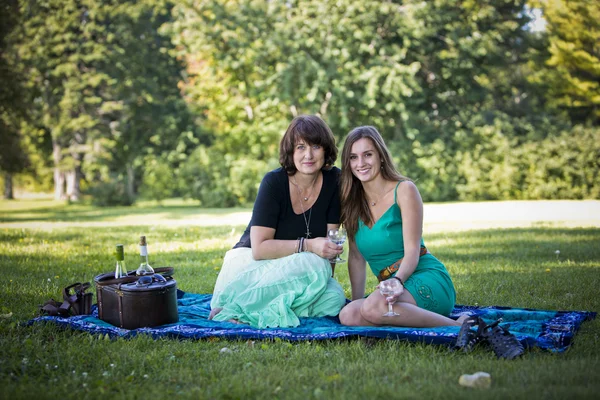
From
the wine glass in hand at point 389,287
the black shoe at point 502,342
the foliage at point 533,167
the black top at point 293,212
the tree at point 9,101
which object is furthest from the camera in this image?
the foliage at point 533,167

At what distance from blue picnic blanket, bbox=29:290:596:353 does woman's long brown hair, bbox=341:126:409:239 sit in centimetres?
92

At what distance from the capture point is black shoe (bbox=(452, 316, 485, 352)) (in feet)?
12.4

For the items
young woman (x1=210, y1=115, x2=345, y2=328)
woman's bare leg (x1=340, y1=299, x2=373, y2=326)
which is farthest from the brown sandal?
woman's bare leg (x1=340, y1=299, x2=373, y2=326)

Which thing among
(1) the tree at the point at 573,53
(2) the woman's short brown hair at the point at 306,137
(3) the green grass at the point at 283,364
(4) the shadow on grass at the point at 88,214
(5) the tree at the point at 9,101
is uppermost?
(1) the tree at the point at 573,53

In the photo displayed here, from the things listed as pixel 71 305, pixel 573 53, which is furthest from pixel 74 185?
pixel 71 305

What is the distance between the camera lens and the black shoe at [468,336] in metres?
3.78

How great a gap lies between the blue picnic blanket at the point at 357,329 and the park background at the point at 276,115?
225 centimetres

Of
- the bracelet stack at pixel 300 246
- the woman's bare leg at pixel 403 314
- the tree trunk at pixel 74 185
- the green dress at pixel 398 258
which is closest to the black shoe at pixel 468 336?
the woman's bare leg at pixel 403 314

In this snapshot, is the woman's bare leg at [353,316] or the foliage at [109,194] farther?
the foliage at [109,194]

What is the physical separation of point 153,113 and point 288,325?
25.7 meters

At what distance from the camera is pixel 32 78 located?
25.5m

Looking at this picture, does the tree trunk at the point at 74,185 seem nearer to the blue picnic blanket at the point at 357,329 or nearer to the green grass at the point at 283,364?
the green grass at the point at 283,364

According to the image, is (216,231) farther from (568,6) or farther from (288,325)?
(568,6)

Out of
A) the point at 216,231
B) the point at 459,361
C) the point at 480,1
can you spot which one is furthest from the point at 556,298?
the point at 480,1
